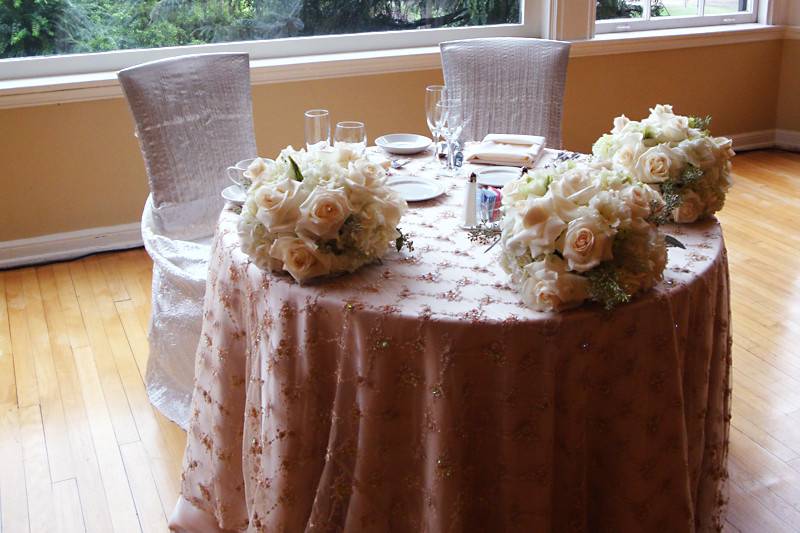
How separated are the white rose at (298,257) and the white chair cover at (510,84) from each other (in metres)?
Answer: 1.49

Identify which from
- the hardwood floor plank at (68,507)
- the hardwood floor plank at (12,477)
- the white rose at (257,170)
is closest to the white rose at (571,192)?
the white rose at (257,170)

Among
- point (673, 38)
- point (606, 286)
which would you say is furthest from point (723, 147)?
point (673, 38)

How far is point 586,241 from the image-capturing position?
141 centimetres

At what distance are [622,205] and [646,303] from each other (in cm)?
19

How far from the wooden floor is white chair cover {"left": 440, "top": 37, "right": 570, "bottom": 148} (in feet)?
3.37

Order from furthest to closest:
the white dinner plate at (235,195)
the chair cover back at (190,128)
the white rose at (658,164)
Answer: the chair cover back at (190,128) < the white dinner plate at (235,195) < the white rose at (658,164)

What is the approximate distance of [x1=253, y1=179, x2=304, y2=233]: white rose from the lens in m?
1.54

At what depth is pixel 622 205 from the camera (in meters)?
1.45

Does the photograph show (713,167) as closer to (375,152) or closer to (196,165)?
(375,152)

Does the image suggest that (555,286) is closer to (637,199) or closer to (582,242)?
(582,242)

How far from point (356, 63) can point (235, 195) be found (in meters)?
2.04

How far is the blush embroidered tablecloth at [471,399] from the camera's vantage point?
148 cm

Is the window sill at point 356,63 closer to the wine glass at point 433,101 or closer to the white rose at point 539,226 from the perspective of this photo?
the wine glass at point 433,101

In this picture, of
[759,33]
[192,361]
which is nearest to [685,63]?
[759,33]
